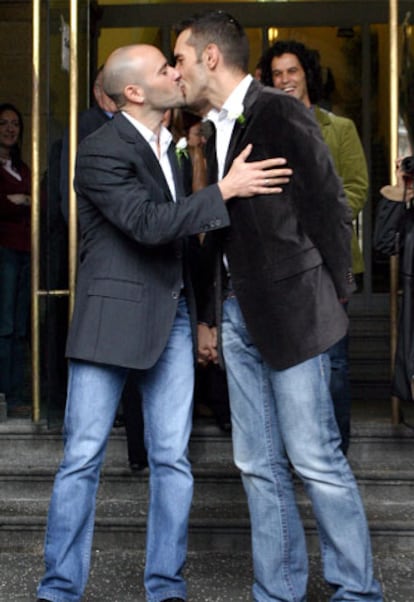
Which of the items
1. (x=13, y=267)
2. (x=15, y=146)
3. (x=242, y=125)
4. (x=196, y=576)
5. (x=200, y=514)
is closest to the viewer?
(x=242, y=125)

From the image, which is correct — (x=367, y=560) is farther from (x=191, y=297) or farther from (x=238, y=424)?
(x=191, y=297)

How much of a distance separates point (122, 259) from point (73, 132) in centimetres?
209

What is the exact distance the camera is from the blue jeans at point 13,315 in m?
7.35

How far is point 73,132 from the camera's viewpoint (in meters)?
6.57

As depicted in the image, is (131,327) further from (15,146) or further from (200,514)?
(15,146)

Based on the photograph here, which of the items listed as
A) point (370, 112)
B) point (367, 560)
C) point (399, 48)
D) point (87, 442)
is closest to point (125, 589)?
point (87, 442)

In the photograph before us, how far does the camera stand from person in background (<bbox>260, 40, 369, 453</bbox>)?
5.90 meters

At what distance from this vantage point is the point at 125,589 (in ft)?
16.8

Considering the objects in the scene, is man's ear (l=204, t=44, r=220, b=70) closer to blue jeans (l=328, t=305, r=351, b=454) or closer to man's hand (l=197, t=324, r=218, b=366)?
man's hand (l=197, t=324, r=218, b=366)

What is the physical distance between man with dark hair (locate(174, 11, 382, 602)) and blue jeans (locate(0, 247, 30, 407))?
3.01 metres

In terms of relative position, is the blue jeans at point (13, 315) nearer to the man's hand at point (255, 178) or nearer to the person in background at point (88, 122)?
the person in background at point (88, 122)

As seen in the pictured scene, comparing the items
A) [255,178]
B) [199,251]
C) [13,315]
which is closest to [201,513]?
[199,251]

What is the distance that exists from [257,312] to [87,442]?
74cm

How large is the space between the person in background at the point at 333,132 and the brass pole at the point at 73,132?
106 cm
